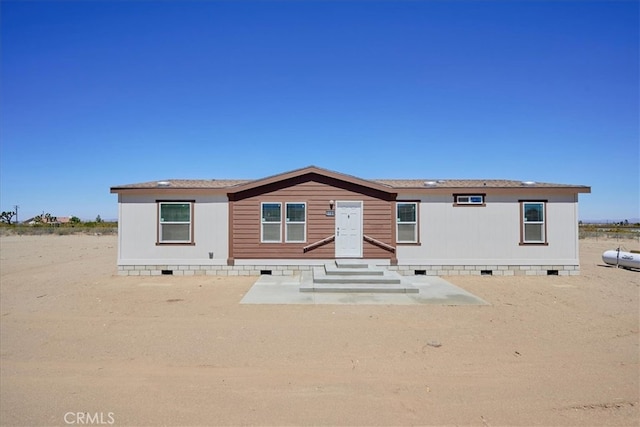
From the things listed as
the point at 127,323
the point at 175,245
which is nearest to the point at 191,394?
the point at 127,323

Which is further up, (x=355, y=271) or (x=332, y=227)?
(x=332, y=227)

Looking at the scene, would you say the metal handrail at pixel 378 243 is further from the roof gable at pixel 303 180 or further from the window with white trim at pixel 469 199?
the window with white trim at pixel 469 199

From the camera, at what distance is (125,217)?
12281mm

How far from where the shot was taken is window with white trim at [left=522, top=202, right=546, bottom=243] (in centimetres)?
1248

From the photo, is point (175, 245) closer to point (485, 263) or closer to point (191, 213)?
point (191, 213)

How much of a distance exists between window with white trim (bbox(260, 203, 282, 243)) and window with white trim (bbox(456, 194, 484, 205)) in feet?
21.7

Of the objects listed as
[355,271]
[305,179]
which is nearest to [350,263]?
[355,271]

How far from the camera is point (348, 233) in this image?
1230 cm

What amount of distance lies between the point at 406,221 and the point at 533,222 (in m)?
4.69

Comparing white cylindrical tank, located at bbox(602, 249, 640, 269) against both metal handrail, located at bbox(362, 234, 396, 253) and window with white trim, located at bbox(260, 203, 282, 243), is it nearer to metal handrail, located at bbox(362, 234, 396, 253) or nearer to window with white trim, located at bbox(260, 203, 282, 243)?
metal handrail, located at bbox(362, 234, 396, 253)

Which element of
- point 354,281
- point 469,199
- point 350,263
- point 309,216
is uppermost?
point 469,199

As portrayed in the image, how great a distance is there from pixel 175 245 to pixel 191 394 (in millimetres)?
9202

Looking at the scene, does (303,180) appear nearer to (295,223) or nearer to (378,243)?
(295,223)
